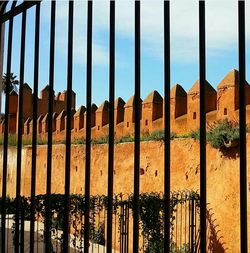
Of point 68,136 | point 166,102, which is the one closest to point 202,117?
point 166,102

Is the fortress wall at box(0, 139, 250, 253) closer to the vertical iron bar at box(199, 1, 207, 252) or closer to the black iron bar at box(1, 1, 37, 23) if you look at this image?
the black iron bar at box(1, 1, 37, 23)

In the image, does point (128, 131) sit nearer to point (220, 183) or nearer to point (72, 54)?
point (220, 183)

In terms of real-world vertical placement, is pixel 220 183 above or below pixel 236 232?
above

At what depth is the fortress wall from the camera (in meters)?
8.62

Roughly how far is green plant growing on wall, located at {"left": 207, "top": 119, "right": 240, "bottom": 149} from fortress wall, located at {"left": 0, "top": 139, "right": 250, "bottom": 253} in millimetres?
200

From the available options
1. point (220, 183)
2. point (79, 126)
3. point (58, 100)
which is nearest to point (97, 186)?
point (79, 126)

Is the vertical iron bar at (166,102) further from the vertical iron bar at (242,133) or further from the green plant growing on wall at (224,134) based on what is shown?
the green plant growing on wall at (224,134)

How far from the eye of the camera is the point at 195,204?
29.3 ft

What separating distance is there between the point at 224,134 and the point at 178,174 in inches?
66.9

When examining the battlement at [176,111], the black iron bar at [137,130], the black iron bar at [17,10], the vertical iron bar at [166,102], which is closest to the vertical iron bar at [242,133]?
the vertical iron bar at [166,102]

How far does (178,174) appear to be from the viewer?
32.8 feet

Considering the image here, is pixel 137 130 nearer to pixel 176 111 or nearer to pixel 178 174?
pixel 176 111

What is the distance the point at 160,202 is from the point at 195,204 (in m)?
0.86

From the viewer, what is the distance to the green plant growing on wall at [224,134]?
864 centimetres
